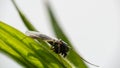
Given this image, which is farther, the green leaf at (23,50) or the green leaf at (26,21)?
the green leaf at (26,21)

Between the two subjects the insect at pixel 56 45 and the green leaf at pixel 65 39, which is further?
the green leaf at pixel 65 39

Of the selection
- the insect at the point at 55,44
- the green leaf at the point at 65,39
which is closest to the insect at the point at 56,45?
the insect at the point at 55,44

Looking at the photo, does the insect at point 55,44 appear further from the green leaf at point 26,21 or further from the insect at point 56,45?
the green leaf at point 26,21

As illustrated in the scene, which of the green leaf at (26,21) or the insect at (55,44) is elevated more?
the green leaf at (26,21)

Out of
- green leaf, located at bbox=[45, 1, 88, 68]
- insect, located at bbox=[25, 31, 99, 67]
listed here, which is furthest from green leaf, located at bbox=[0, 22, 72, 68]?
green leaf, located at bbox=[45, 1, 88, 68]

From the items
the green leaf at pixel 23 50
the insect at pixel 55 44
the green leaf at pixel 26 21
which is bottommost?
the green leaf at pixel 23 50

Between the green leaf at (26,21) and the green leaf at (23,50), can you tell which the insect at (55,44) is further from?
the green leaf at (26,21)

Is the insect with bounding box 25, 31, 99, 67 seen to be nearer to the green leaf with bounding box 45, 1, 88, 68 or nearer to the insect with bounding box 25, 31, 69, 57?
the insect with bounding box 25, 31, 69, 57

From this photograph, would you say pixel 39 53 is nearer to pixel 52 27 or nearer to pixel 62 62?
pixel 62 62
